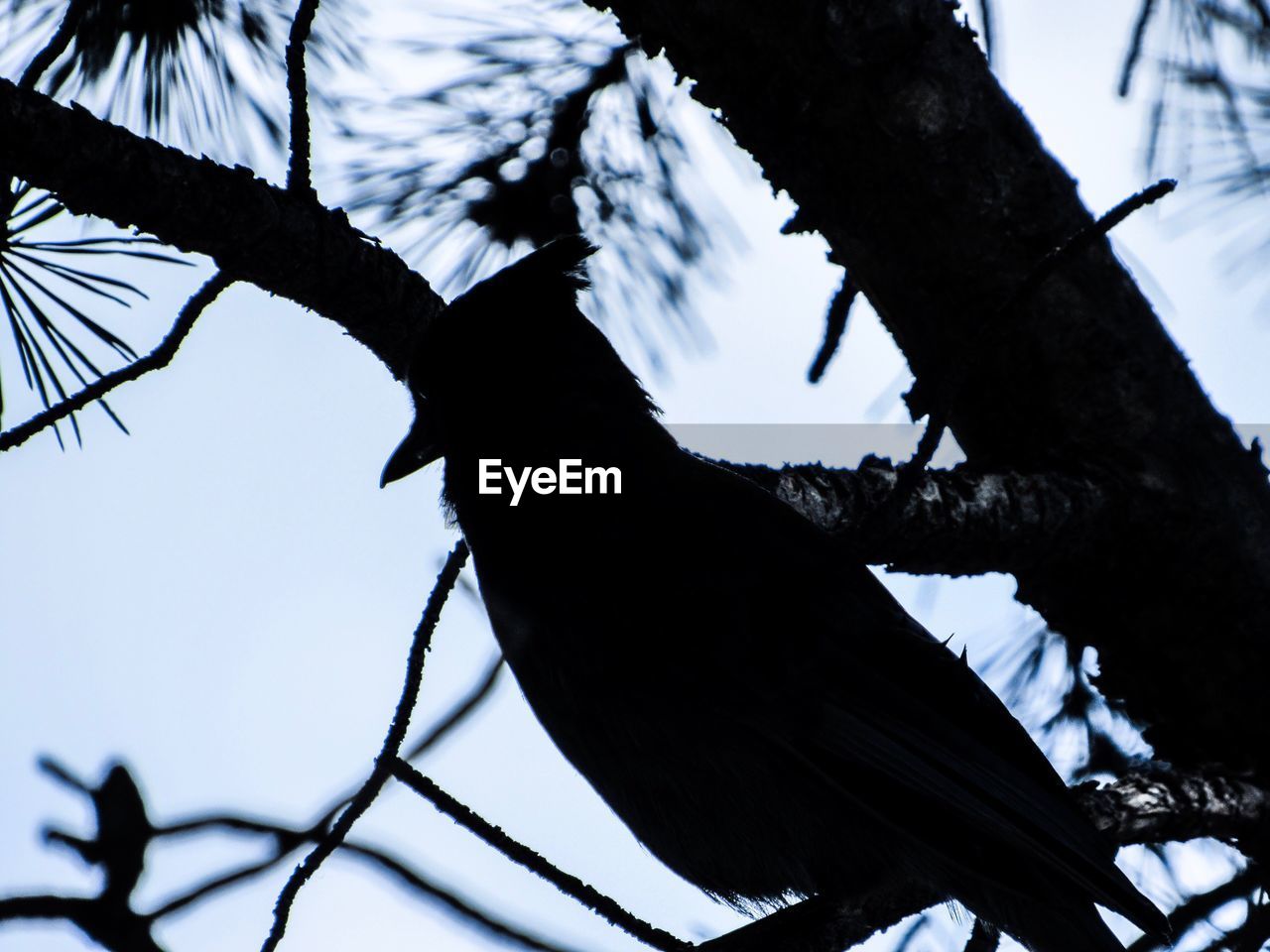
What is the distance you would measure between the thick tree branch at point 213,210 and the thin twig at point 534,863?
0.87 metres

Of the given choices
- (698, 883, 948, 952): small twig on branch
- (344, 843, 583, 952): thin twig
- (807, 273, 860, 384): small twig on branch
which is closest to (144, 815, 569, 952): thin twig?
(344, 843, 583, 952): thin twig

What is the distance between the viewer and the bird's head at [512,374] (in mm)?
2766

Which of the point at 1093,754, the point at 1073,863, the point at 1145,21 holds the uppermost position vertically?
the point at 1145,21

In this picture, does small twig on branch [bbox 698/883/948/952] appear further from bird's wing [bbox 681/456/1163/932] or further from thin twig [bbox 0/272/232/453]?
thin twig [bbox 0/272/232/453]

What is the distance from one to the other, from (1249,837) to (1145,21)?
5.96ft

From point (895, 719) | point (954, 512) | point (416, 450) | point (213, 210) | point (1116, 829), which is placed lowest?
point (1116, 829)

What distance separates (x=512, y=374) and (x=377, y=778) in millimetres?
1144

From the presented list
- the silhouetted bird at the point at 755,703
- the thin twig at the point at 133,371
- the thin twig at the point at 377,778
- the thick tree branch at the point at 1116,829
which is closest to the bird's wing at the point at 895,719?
the silhouetted bird at the point at 755,703

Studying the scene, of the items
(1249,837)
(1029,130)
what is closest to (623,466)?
(1029,130)

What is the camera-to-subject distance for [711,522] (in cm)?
266

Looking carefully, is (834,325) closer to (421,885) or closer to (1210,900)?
(1210,900)

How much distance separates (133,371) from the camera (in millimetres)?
2102

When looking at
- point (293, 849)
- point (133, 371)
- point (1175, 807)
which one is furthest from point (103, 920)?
point (1175, 807)

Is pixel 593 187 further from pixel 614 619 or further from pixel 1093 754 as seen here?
pixel 1093 754
